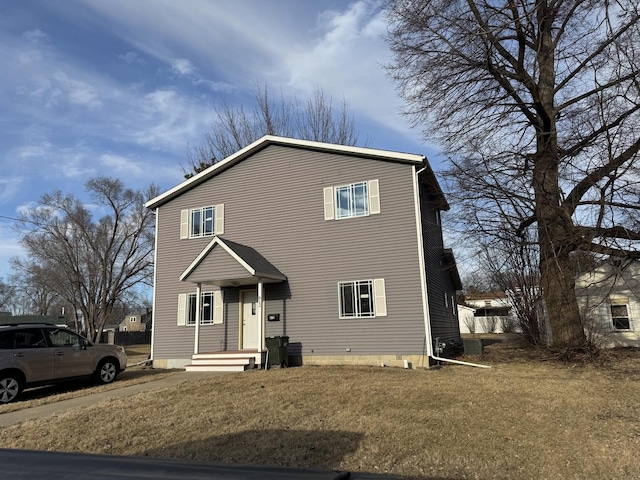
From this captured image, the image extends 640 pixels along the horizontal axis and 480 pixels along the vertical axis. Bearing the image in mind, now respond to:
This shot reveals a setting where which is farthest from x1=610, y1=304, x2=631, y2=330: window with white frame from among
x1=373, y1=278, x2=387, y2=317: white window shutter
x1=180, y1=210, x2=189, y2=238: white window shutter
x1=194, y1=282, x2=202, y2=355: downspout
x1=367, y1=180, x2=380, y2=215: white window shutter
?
x1=180, y1=210, x2=189, y2=238: white window shutter

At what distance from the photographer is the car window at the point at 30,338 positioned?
32.4ft

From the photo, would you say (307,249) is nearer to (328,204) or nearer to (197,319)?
(328,204)

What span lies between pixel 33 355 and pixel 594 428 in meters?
11.1

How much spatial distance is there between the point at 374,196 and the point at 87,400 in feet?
31.2

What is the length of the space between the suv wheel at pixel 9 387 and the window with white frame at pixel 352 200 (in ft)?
30.7

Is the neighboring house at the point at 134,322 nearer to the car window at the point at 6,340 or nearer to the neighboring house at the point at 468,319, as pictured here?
the neighboring house at the point at 468,319

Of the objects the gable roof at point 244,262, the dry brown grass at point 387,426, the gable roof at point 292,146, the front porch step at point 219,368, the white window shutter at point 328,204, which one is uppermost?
the gable roof at point 292,146

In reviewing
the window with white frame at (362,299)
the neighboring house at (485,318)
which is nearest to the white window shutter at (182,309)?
the window with white frame at (362,299)

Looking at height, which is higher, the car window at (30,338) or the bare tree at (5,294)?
the bare tree at (5,294)

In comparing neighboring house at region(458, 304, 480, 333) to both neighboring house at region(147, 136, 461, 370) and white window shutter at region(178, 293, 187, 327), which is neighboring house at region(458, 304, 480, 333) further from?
white window shutter at region(178, 293, 187, 327)

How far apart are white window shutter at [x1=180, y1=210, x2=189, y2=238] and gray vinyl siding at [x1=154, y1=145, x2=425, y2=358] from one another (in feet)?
0.77

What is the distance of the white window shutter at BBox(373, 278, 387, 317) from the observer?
43.4ft

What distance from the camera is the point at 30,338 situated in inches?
398

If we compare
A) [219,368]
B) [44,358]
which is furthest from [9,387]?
[219,368]
